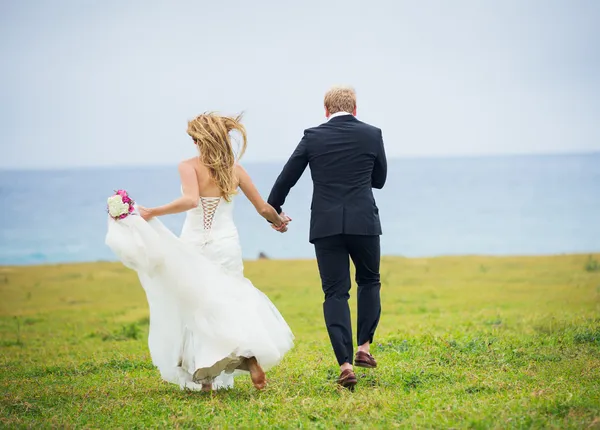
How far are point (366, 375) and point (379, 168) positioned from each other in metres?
1.81

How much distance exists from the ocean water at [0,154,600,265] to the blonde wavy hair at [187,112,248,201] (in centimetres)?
3175

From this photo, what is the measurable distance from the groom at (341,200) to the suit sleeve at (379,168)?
1 cm

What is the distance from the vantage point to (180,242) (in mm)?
7465

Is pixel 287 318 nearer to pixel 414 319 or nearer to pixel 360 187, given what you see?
pixel 414 319

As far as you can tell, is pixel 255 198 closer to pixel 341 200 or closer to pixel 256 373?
pixel 341 200

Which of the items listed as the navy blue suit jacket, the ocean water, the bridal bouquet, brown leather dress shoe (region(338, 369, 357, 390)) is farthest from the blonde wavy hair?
the ocean water

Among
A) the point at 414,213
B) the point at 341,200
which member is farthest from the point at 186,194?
the point at 414,213

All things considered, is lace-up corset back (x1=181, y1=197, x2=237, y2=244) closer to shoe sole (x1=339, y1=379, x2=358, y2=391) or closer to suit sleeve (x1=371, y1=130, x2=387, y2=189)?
suit sleeve (x1=371, y1=130, x2=387, y2=189)

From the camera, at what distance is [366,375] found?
7965 millimetres

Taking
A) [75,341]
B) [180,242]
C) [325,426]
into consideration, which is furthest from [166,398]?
[75,341]

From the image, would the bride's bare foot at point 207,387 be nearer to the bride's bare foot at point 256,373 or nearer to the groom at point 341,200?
the bride's bare foot at point 256,373

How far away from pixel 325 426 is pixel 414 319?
8272mm

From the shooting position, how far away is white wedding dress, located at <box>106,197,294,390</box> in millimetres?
7332

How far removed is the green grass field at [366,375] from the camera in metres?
6.45
